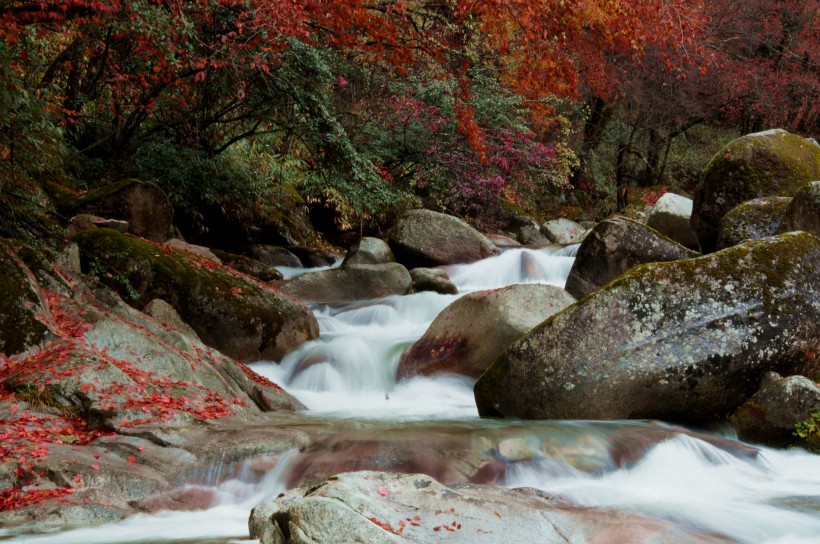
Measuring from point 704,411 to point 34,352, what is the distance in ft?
19.6

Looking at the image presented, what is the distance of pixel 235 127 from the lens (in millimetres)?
14258

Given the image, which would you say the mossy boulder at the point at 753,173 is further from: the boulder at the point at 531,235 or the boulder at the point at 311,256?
the boulder at the point at 531,235

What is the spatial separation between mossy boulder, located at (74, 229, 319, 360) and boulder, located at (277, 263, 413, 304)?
3103mm

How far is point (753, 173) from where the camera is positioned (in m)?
11.0

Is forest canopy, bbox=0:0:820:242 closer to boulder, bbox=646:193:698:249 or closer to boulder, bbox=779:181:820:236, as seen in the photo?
boulder, bbox=779:181:820:236

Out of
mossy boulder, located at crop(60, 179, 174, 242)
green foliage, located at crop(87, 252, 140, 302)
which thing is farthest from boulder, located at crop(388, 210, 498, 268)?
green foliage, located at crop(87, 252, 140, 302)

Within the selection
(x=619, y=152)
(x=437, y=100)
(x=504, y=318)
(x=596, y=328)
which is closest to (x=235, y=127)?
(x=437, y=100)

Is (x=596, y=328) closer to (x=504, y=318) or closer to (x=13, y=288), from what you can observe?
(x=504, y=318)

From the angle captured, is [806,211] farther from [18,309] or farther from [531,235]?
[531,235]

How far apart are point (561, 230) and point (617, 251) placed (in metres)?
12.7

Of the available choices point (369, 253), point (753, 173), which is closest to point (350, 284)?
point (369, 253)

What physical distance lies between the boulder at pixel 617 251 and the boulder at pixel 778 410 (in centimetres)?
313

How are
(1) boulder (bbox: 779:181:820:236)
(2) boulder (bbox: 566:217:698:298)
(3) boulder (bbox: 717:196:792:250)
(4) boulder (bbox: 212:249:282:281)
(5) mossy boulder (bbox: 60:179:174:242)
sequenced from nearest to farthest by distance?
(1) boulder (bbox: 779:181:820:236) → (2) boulder (bbox: 566:217:698:298) → (3) boulder (bbox: 717:196:792:250) → (5) mossy boulder (bbox: 60:179:174:242) → (4) boulder (bbox: 212:249:282:281)

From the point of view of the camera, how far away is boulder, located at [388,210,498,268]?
51.9ft
